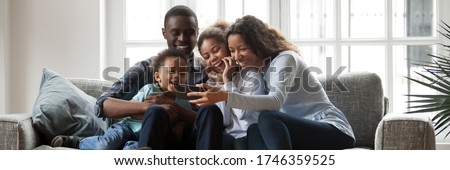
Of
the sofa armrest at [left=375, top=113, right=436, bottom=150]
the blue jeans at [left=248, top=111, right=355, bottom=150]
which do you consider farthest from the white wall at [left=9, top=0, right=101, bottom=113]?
the sofa armrest at [left=375, top=113, right=436, bottom=150]

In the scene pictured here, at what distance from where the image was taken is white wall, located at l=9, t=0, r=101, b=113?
13.4 ft

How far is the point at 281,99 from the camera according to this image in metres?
2.47

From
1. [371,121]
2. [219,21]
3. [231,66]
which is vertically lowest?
[371,121]

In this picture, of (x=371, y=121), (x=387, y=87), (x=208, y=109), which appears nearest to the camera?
(x=208, y=109)

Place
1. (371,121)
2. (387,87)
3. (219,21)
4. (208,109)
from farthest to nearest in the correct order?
1. (387,87)
2. (371,121)
3. (219,21)
4. (208,109)

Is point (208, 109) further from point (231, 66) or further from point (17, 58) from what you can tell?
point (17, 58)

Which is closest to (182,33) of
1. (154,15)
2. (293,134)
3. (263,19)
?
(293,134)

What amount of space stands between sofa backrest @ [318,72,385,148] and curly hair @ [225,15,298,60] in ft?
1.58

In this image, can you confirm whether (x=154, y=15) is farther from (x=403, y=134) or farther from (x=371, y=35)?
(x=403, y=134)

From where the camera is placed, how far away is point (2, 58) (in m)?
4.08

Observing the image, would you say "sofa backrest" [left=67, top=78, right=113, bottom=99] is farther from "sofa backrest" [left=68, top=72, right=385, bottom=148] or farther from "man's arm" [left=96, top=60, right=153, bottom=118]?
"sofa backrest" [left=68, top=72, right=385, bottom=148]

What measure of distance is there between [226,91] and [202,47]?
0.22m

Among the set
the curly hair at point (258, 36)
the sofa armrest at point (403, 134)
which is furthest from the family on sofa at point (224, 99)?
the sofa armrest at point (403, 134)

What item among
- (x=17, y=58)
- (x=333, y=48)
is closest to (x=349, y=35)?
(x=333, y=48)
